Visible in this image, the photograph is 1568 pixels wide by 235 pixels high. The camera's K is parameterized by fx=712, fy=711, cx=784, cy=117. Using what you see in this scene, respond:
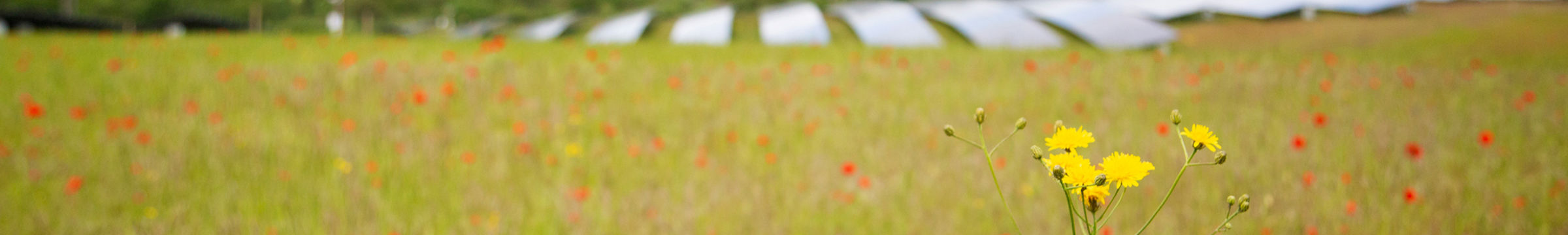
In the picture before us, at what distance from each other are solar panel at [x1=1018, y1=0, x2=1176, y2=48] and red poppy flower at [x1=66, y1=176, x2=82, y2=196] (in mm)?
7174

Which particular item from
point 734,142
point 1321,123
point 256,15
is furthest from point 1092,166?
point 256,15

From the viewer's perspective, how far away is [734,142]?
324cm

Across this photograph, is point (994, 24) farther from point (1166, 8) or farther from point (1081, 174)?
point (1081, 174)

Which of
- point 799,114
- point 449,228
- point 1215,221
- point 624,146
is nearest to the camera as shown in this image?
point 1215,221

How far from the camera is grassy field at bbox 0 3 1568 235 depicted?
222 centimetres

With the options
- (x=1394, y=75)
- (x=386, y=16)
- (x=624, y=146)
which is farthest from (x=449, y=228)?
(x=386, y=16)

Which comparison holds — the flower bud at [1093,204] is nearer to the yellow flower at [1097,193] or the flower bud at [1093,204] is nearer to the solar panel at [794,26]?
the yellow flower at [1097,193]

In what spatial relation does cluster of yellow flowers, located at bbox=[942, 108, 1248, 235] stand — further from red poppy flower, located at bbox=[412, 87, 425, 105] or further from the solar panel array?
the solar panel array

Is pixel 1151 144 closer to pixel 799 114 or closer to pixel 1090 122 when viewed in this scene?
pixel 1090 122

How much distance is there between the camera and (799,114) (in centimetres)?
370

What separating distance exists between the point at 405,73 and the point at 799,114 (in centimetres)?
262

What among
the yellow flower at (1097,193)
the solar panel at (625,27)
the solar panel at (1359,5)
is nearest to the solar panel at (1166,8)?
the solar panel at (1359,5)

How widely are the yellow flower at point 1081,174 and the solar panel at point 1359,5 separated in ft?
37.0

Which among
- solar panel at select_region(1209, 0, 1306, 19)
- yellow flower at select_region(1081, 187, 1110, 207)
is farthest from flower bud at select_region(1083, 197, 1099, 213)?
solar panel at select_region(1209, 0, 1306, 19)
